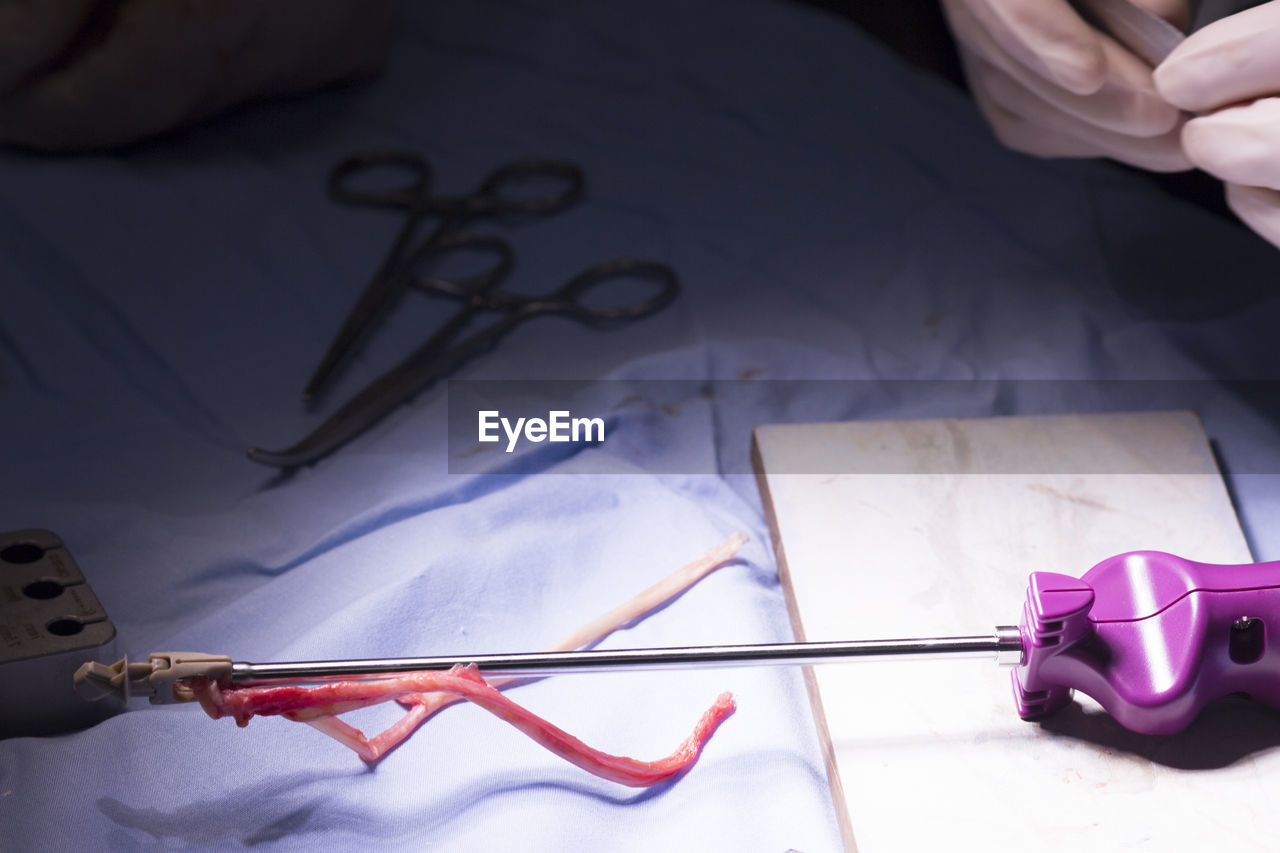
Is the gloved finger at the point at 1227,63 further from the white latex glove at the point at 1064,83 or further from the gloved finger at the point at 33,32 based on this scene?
the gloved finger at the point at 33,32

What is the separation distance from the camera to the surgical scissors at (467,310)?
0.87m

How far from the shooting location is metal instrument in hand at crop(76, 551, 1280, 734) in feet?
2.03

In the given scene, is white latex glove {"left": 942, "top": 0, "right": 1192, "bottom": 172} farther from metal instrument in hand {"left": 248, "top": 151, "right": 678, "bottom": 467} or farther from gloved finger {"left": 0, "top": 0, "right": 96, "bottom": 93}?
gloved finger {"left": 0, "top": 0, "right": 96, "bottom": 93}

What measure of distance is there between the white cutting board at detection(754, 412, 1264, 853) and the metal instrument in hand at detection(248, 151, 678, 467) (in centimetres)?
25

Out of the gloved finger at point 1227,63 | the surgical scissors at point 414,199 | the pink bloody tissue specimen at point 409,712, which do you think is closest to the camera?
the pink bloody tissue specimen at point 409,712

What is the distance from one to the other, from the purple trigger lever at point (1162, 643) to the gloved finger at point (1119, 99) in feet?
1.19

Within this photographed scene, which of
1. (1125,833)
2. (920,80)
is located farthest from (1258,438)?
(920,80)

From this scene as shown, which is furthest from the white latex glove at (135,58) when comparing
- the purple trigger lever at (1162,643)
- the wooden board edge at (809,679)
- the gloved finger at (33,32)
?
the purple trigger lever at (1162,643)

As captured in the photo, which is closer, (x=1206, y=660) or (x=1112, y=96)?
(x=1206, y=660)

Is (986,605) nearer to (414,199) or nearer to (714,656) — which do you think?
(714,656)

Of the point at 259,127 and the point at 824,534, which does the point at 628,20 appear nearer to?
the point at 259,127

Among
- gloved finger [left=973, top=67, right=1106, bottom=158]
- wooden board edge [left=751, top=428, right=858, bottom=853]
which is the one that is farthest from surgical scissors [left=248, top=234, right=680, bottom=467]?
gloved finger [left=973, top=67, right=1106, bottom=158]

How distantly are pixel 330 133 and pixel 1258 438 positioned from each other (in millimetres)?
888

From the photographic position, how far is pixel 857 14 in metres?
1.37
